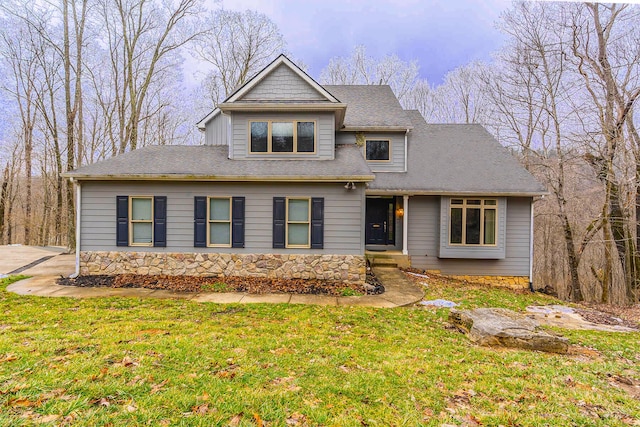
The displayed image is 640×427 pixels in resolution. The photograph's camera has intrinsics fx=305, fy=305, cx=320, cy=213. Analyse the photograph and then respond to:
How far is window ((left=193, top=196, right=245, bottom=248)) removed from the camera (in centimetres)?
856

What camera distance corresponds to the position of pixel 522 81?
14547 millimetres

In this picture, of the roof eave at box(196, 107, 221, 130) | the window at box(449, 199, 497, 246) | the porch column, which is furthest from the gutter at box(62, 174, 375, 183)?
the roof eave at box(196, 107, 221, 130)

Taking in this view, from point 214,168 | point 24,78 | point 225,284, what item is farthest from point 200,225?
point 24,78

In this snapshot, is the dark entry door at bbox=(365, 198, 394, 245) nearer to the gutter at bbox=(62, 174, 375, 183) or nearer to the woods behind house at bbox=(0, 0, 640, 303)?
the gutter at bbox=(62, 174, 375, 183)

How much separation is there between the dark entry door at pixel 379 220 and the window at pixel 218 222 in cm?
523

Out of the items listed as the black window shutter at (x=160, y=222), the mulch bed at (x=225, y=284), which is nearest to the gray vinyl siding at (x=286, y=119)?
the black window shutter at (x=160, y=222)

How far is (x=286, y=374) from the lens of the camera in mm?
3504

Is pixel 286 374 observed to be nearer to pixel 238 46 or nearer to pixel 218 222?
pixel 218 222

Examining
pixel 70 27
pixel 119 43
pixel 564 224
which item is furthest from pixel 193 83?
pixel 564 224

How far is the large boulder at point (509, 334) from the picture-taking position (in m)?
4.64

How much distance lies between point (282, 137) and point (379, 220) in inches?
196

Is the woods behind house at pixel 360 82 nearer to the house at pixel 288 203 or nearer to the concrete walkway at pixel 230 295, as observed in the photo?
the house at pixel 288 203

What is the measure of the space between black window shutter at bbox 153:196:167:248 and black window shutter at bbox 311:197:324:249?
4179 millimetres

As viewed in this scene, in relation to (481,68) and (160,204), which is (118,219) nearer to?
(160,204)
